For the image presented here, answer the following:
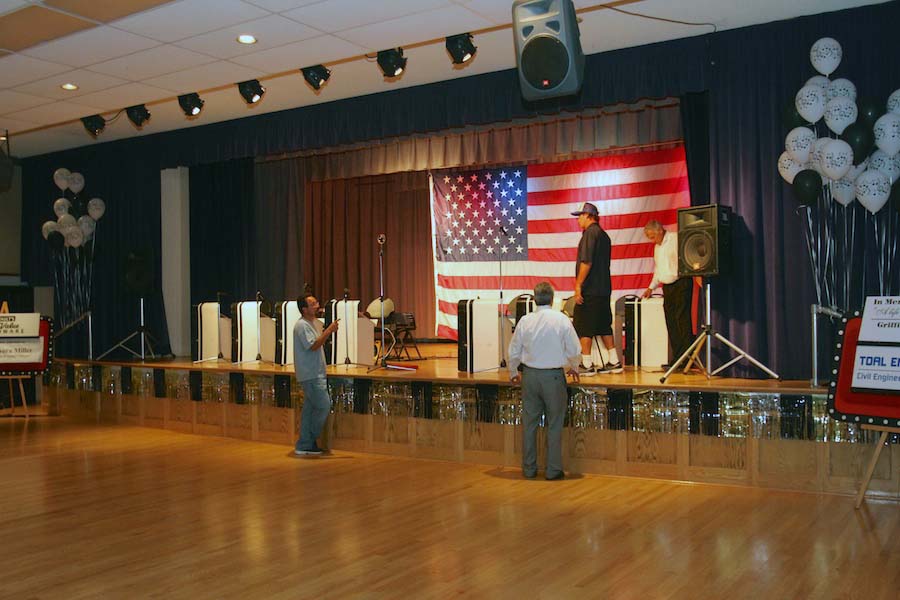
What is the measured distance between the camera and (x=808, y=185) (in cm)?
652

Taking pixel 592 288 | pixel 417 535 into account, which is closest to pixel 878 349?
pixel 592 288

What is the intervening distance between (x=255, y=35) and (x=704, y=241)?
4.16m

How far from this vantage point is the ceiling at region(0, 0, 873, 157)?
669cm

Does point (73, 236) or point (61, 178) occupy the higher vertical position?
point (61, 178)

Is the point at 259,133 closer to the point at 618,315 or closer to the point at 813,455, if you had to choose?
the point at 618,315

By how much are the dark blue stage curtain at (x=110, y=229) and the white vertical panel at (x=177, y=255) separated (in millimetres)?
122

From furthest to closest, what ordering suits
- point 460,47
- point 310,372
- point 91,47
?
point 310,372, point 91,47, point 460,47

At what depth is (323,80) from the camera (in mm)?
8344

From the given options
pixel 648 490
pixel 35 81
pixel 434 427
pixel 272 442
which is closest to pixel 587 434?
pixel 648 490

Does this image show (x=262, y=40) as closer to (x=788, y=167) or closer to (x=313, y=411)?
(x=313, y=411)

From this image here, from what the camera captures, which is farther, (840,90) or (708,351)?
(708,351)

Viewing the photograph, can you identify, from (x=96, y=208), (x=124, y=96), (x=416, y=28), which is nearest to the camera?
(x=416, y=28)

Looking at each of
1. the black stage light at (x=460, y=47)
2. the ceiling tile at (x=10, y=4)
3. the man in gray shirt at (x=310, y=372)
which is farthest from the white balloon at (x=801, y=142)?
the ceiling tile at (x=10, y=4)

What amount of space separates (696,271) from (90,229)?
8706mm
